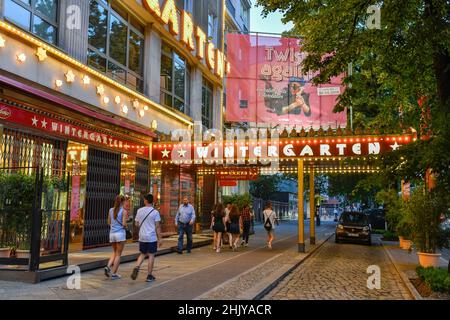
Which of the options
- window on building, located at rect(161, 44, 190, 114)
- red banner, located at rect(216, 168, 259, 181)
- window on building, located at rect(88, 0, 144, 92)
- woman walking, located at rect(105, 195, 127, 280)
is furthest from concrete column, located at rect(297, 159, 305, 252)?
woman walking, located at rect(105, 195, 127, 280)

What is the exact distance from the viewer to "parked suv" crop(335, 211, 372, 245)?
20.9 m

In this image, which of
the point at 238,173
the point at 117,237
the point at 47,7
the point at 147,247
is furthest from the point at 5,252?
the point at 238,173

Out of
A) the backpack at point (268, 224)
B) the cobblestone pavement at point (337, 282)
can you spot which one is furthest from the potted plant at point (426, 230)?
the backpack at point (268, 224)

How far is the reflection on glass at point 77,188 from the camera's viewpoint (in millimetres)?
13523

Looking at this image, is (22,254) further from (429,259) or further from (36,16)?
(429,259)

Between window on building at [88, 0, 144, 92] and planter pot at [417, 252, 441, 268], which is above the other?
window on building at [88, 0, 144, 92]

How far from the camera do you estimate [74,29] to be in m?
13.9

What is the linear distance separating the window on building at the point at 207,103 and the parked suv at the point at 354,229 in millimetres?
10119

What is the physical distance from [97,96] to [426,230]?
10694 mm

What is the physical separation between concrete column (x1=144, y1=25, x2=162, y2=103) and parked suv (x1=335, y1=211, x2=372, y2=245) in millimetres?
10510

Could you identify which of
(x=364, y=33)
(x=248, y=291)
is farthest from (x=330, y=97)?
(x=248, y=291)

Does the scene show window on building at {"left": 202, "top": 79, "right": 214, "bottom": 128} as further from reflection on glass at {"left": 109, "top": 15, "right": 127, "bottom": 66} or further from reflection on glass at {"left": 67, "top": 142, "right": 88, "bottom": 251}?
reflection on glass at {"left": 67, "top": 142, "right": 88, "bottom": 251}
